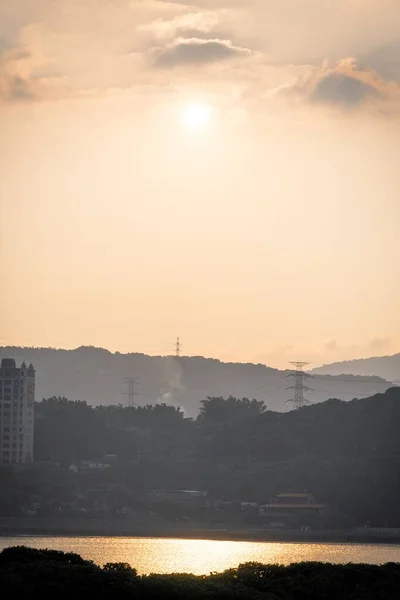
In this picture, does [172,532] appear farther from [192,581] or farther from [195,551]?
[192,581]

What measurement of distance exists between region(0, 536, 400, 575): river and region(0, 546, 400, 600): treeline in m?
37.7

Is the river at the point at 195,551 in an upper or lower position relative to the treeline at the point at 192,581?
upper

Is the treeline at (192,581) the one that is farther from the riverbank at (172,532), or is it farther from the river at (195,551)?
the riverbank at (172,532)

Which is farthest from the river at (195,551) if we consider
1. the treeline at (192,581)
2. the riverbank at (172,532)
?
the treeline at (192,581)

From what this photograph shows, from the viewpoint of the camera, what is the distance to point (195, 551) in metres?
145

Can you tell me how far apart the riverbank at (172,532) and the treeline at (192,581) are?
87.9m

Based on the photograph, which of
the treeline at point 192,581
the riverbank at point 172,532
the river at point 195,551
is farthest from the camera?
A: the riverbank at point 172,532

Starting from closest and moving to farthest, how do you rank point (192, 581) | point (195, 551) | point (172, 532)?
point (192, 581) → point (195, 551) → point (172, 532)

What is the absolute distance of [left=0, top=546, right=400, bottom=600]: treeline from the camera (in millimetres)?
72312

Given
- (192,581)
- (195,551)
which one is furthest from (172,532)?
(192,581)

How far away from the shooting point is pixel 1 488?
188000 mm

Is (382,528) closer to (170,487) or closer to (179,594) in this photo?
(170,487)

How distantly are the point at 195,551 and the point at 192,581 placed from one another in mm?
72274

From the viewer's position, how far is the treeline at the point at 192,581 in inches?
2847
